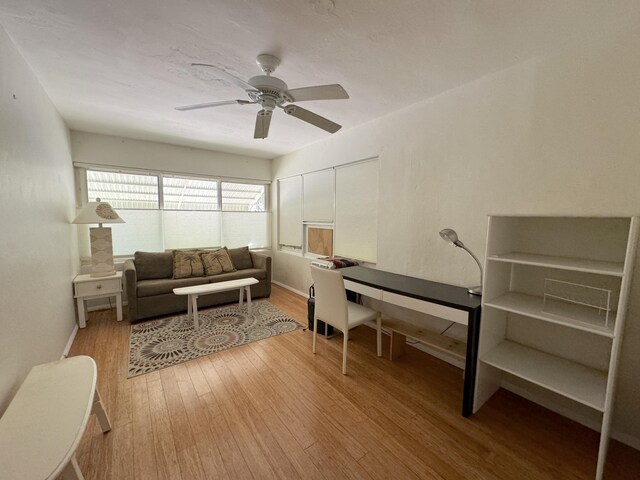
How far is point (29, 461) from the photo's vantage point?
92cm

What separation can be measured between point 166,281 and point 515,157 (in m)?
4.05

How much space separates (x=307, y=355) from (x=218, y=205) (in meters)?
3.29

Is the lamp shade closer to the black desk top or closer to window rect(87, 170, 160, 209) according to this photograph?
window rect(87, 170, 160, 209)

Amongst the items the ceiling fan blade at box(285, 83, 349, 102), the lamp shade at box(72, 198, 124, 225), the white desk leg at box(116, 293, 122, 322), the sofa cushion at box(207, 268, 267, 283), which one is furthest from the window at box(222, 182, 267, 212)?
the ceiling fan blade at box(285, 83, 349, 102)

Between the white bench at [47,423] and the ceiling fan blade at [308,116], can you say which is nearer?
the white bench at [47,423]

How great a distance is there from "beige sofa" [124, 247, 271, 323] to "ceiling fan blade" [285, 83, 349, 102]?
285 centimetres

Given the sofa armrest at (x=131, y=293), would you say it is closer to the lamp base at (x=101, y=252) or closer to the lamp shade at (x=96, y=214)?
the lamp base at (x=101, y=252)

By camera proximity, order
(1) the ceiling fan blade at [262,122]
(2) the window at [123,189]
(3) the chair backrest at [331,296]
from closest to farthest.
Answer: (1) the ceiling fan blade at [262,122], (3) the chair backrest at [331,296], (2) the window at [123,189]

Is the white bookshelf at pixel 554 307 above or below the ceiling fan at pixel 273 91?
below

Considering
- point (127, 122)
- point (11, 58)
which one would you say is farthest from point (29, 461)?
point (127, 122)

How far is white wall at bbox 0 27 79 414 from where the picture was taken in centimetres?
146

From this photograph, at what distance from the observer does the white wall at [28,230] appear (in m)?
1.46

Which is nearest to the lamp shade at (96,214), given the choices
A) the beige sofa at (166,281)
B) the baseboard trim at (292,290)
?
the beige sofa at (166,281)

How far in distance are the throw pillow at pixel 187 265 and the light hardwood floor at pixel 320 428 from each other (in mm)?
1455
